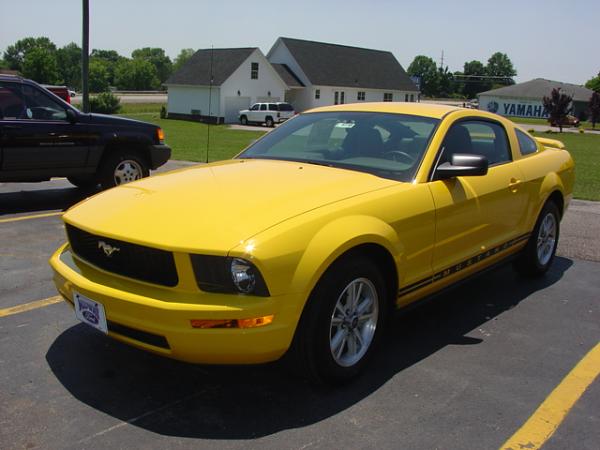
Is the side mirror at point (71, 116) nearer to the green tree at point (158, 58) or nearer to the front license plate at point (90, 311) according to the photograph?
the front license plate at point (90, 311)

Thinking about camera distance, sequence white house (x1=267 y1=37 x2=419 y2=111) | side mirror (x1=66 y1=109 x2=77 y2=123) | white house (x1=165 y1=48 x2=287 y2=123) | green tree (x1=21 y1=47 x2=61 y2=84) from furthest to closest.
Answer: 1. green tree (x1=21 y1=47 x2=61 y2=84)
2. white house (x1=267 y1=37 x2=419 y2=111)
3. white house (x1=165 y1=48 x2=287 y2=123)
4. side mirror (x1=66 y1=109 x2=77 y2=123)

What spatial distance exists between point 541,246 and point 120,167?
19.9 feet

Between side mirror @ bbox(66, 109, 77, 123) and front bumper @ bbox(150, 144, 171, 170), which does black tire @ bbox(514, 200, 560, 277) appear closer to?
front bumper @ bbox(150, 144, 171, 170)

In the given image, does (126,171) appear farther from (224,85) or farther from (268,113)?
(224,85)

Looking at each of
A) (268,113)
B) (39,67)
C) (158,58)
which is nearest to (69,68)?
(39,67)

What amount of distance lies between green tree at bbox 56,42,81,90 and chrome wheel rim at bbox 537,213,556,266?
125008 millimetres

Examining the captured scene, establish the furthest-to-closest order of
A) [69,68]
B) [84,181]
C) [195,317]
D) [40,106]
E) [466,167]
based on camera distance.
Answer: [69,68]
[84,181]
[40,106]
[466,167]
[195,317]

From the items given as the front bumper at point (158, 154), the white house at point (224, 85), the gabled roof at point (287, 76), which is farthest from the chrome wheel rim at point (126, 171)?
the gabled roof at point (287, 76)

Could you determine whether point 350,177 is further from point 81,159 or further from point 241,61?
point 241,61

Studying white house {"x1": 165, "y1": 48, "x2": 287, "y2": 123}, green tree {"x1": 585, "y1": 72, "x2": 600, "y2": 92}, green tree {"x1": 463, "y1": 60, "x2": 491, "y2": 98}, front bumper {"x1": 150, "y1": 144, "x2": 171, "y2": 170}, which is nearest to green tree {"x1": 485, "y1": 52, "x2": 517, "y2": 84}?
green tree {"x1": 463, "y1": 60, "x2": 491, "y2": 98}

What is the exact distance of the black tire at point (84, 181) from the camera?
8.91 metres

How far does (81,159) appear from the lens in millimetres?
8547

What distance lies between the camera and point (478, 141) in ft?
15.9

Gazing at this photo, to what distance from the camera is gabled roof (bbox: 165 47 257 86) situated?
4728cm
